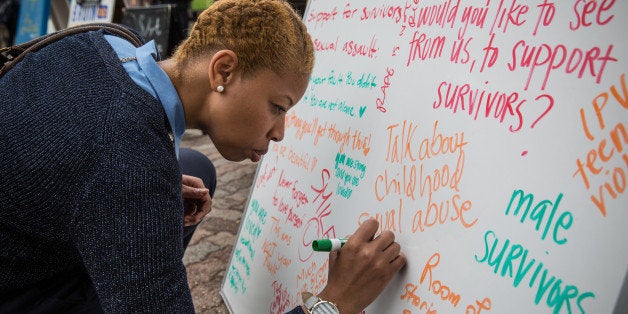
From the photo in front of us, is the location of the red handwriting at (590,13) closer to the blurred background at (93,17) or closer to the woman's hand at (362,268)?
the woman's hand at (362,268)

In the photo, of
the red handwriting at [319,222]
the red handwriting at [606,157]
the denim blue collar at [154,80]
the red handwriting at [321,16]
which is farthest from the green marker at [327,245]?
the red handwriting at [321,16]

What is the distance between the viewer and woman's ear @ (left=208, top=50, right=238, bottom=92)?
35.2 inches

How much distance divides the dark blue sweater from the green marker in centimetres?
27

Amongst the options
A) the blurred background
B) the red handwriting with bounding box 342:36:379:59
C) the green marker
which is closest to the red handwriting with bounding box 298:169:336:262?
the green marker

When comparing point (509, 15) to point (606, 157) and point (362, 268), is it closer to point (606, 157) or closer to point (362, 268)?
point (606, 157)

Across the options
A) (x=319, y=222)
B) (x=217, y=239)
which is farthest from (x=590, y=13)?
(x=217, y=239)

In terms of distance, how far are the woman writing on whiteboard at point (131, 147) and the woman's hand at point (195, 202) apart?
0.31 m

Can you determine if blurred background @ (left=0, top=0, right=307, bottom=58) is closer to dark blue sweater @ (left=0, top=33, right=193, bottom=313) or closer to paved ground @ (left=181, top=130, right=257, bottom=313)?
paved ground @ (left=181, top=130, right=257, bottom=313)

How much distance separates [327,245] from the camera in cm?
95

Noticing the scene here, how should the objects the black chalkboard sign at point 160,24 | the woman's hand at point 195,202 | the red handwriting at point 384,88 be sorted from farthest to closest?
the black chalkboard sign at point 160,24 < the woman's hand at point 195,202 < the red handwriting at point 384,88

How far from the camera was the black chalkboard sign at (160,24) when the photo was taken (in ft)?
12.5

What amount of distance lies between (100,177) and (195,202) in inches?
24.7

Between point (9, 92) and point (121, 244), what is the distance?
16.2 inches

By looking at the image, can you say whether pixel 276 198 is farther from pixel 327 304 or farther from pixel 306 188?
pixel 327 304
